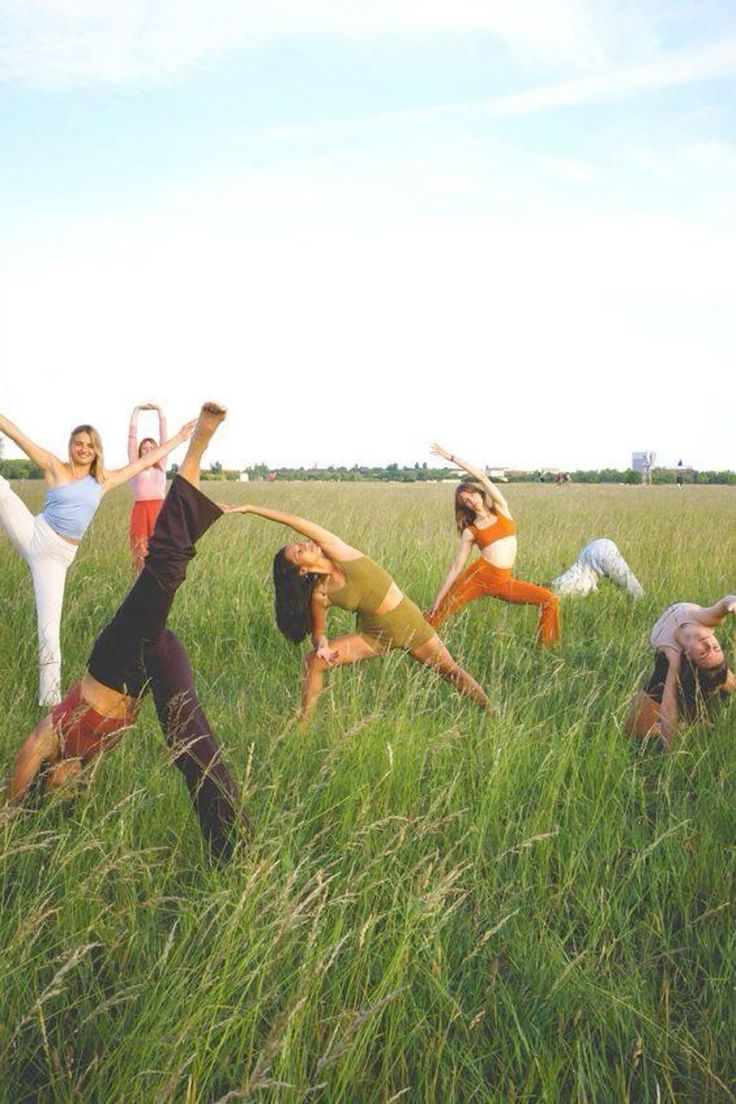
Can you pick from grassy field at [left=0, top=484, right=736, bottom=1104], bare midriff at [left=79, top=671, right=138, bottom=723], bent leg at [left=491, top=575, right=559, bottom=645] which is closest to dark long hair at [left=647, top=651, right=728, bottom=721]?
grassy field at [left=0, top=484, right=736, bottom=1104]

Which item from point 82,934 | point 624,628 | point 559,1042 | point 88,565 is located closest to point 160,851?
point 82,934

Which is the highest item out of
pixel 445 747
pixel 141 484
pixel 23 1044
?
pixel 141 484

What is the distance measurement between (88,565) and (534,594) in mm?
5193

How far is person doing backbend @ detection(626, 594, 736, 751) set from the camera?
4.83 m

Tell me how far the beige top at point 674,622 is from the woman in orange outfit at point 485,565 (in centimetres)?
214

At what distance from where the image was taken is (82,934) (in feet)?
9.39

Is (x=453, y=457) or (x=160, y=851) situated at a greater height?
(x=453, y=457)

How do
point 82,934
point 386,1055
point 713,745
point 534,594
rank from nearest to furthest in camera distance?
point 386,1055 → point 82,934 → point 713,745 → point 534,594

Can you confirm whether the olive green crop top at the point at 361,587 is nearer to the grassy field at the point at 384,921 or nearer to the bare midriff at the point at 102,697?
the grassy field at the point at 384,921

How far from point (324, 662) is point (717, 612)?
2.02 meters

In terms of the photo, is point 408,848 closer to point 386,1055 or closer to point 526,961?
point 526,961

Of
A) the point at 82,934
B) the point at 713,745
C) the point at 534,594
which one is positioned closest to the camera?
the point at 82,934

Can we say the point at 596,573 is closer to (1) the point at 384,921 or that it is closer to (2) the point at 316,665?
(2) the point at 316,665

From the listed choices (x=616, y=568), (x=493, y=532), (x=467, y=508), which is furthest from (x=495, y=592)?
(x=616, y=568)
